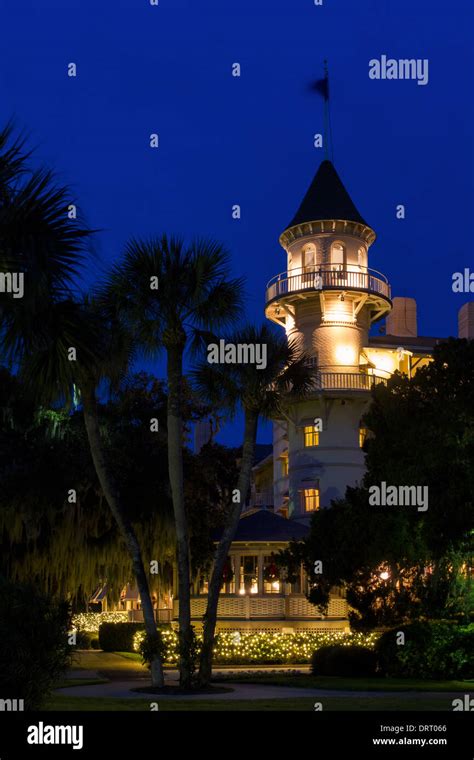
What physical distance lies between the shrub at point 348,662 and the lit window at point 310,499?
55.8 ft

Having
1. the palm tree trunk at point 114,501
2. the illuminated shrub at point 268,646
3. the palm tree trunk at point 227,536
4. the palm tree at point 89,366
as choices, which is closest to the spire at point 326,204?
the illuminated shrub at point 268,646

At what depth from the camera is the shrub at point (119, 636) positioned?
39250 mm

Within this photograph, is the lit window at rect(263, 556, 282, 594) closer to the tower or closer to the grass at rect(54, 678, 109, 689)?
the tower

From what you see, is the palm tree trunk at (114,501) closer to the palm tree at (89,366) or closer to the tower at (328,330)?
the palm tree at (89,366)

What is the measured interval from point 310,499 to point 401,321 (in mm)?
14103

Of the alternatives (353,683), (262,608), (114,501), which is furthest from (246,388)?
(262,608)

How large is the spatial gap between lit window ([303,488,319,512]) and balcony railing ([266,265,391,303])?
27.6 ft

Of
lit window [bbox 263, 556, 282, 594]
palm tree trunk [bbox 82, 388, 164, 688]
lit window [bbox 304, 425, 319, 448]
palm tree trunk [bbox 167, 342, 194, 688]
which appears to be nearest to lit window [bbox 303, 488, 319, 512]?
lit window [bbox 304, 425, 319, 448]

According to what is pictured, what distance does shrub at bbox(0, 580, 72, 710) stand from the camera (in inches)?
504

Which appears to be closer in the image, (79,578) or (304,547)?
(304,547)
